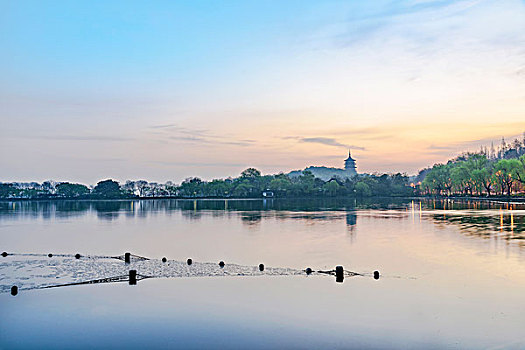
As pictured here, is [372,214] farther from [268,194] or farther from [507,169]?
[268,194]

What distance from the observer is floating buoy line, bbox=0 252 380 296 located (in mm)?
20734

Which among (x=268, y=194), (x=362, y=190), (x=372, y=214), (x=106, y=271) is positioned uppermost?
(x=362, y=190)

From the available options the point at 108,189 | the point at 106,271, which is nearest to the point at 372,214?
the point at 106,271

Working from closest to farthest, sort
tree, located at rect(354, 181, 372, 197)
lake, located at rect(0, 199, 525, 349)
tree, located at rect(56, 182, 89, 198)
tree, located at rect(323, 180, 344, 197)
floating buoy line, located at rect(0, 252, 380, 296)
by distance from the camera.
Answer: lake, located at rect(0, 199, 525, 349), floating buoy line, located at rect(0, 252, 380, 296), tree, located at rect(354, 181, 372, 197), tree, located at rect(323, 180, 344, 197), tree, located at rect(56, 182, 89, 198)

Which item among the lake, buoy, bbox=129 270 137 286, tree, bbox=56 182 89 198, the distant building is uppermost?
tree, bbox=56 182 89 198

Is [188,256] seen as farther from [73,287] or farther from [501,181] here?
[501,181]

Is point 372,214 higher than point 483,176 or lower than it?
lower

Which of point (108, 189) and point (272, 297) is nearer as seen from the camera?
point (272, 297)

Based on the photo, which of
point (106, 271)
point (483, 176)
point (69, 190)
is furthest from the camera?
point (69, 190)

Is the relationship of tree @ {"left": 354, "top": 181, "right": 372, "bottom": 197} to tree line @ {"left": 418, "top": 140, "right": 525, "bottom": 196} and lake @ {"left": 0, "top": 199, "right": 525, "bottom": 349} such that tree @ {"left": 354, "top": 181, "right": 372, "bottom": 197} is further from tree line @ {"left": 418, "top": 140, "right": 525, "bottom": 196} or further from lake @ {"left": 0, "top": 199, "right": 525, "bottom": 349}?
lake @ {"left": 0, "top": 199, "right": 525, "bottom": 349}

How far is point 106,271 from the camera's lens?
76.8 feet

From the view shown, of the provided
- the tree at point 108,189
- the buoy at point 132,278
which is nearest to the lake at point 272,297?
the buoy at point 132,278

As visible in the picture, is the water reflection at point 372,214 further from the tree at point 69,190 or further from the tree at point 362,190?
the tree at point 69,190

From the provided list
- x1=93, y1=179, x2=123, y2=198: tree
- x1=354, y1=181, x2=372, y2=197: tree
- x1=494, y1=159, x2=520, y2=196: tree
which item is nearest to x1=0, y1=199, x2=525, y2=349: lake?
x1=494, y1=159, x2=520, y2=196: tree
